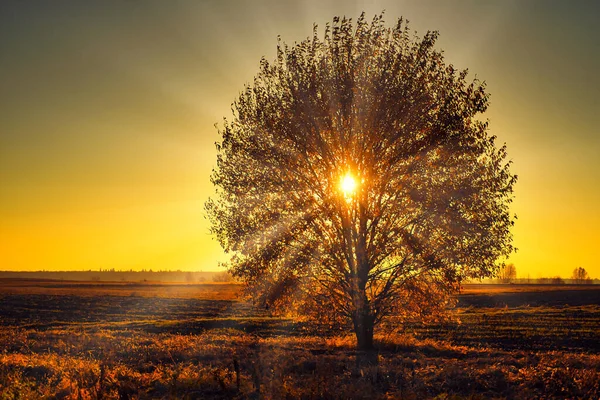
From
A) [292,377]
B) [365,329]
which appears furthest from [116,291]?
[292,377]

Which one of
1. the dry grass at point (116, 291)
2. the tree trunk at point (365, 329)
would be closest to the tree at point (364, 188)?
the tree trunk at point (365, 329)

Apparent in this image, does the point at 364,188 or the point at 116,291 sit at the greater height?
the point at 364,188

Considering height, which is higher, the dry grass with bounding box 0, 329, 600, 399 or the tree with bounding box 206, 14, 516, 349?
the tree with bounding box 206, 14, 516, 349

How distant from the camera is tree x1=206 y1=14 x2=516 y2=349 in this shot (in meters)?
20.3

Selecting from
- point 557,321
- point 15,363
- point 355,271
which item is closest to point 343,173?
point 355,271

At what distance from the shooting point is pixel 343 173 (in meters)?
21.3

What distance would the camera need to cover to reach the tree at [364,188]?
66.6 ft

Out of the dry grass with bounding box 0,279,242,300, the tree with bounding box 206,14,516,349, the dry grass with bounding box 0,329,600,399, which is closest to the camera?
the dry grass with bounding box 0,329,600,399

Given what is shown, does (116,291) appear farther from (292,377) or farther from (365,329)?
(292,377)

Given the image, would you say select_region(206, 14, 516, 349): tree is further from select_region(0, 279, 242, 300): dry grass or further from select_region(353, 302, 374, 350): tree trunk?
select_region(0, 279, 242, 300): dry grass

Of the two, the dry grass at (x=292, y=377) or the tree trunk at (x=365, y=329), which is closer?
the dry grass at (x=292, y=377)

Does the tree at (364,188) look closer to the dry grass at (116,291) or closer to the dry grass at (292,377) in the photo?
the dry grass at (292,377)

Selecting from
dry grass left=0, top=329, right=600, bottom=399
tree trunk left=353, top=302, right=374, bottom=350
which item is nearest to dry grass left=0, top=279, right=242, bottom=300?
tree trunk left=353, top=302, right=374, bottom=350

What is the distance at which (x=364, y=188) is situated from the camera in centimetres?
2109
